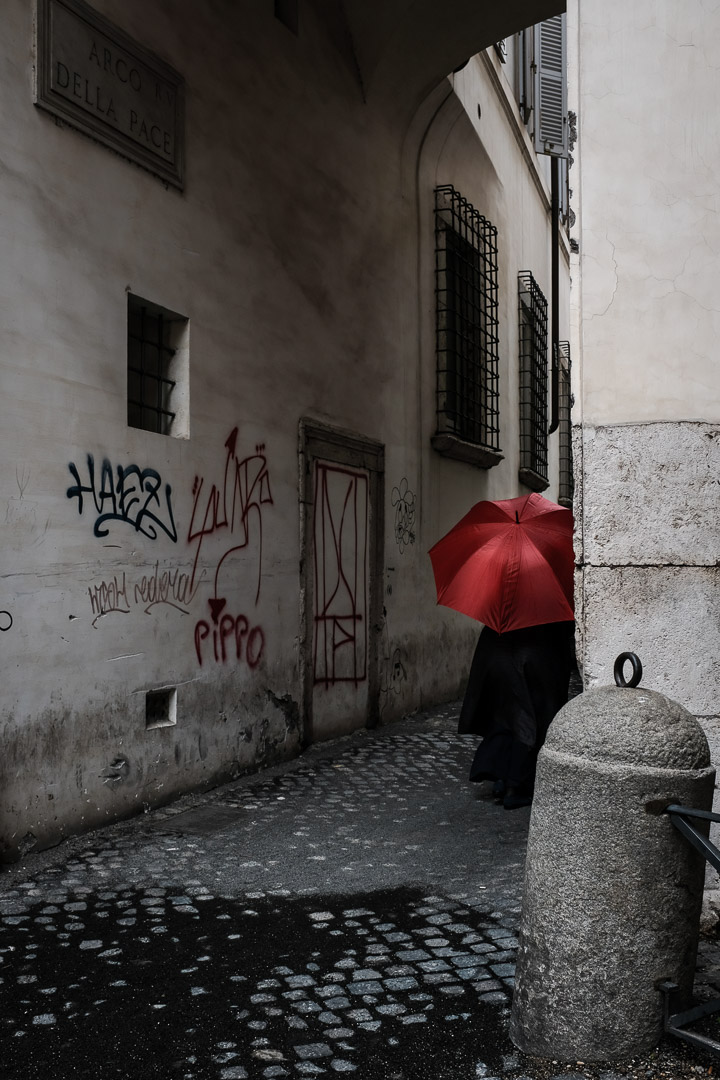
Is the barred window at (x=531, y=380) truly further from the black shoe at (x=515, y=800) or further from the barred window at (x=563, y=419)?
the black shoe at (x=515, y=800)

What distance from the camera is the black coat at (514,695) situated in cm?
596

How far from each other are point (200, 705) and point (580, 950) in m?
3.92

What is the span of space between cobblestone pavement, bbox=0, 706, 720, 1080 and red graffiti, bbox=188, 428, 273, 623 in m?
1.55

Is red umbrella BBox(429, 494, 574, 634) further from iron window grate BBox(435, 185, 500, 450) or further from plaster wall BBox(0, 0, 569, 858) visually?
iron window grate BBox(435, 185, 500, 450)

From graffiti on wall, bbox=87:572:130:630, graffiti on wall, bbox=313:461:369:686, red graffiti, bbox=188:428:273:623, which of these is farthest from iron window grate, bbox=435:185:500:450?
graffiti on wall, bbox=87:572:130:630

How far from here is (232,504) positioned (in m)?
6.74

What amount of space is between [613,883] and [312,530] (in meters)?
5.35

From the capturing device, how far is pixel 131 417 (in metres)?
6.07

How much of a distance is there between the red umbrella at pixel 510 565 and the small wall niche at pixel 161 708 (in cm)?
168

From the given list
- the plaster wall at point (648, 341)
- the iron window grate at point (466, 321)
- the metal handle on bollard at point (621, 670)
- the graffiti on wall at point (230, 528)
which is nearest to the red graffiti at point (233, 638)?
the graffiti on wall at point (230, 528)

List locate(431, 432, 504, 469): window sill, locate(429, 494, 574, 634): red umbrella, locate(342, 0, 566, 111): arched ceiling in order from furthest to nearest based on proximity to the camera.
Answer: locate(431, 432, 504, 469): window sill, locate(342, 0, 566, 111): arched ceiling, locate(429, 494, 574, 634): red umbrella

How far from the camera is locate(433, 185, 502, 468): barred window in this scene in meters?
10.6

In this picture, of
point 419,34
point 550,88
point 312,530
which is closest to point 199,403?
point 312,530

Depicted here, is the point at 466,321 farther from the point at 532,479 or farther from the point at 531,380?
the point at 532,479
